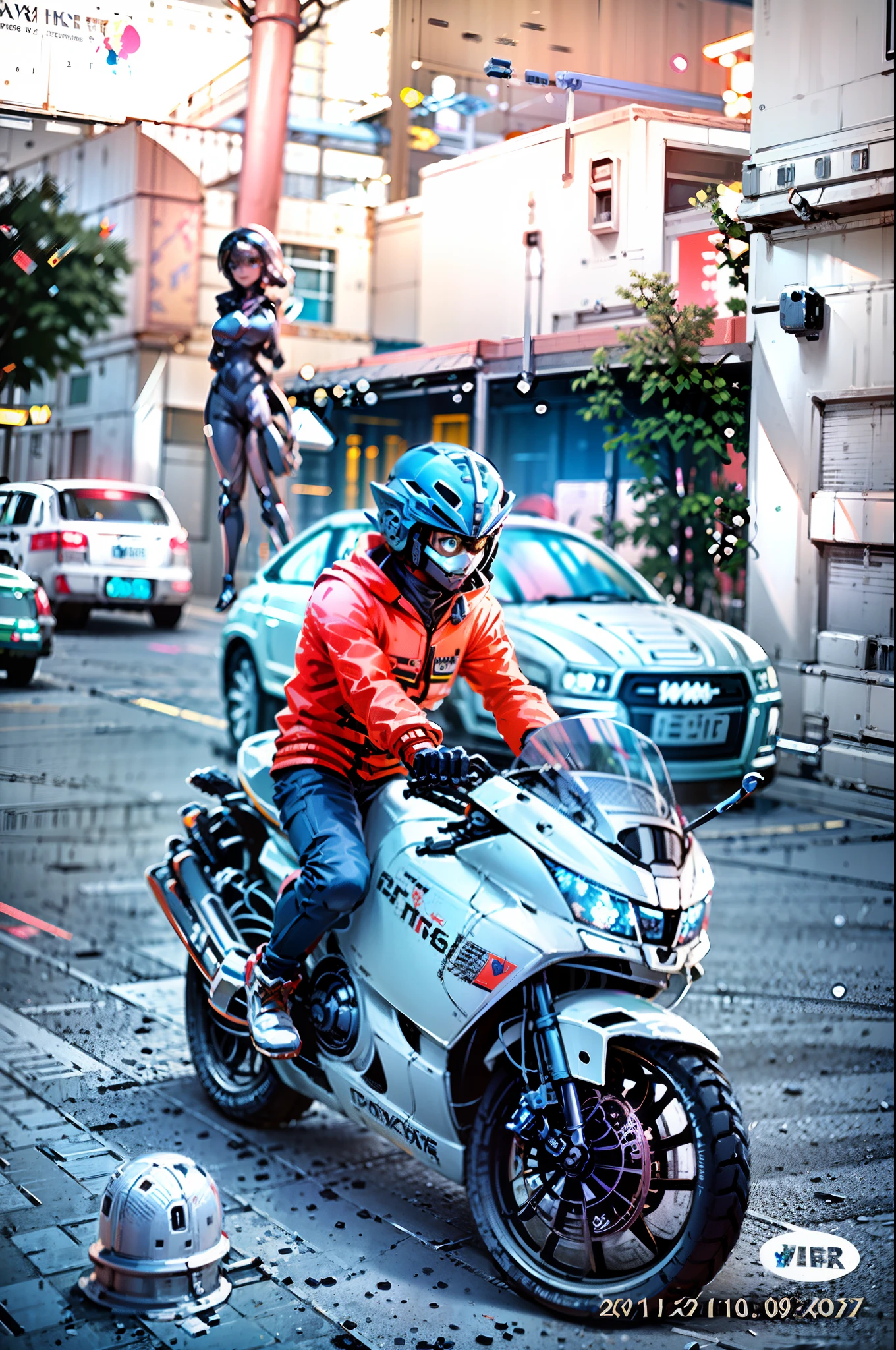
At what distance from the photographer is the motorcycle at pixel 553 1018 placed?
121 inches

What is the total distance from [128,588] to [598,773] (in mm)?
2243

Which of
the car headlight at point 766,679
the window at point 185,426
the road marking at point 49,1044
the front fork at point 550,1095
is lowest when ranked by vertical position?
the road marking at point 49,1044

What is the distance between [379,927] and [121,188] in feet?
7.95

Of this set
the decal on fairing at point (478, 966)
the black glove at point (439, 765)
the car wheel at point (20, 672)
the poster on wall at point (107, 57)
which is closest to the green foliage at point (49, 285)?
the poster on wall at point (107, 57)

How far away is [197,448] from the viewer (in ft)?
15.6

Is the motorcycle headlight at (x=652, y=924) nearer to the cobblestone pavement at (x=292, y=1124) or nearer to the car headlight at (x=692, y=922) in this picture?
the car headlight at (x=692, y=922)

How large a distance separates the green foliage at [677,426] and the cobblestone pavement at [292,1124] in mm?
994

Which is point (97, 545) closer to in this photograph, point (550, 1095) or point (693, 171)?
point (693, 171)

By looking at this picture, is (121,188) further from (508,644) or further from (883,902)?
(883,902)

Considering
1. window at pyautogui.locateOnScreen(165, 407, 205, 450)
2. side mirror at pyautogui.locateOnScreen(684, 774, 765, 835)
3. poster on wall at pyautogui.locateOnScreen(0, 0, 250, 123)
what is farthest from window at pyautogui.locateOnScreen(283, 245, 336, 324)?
side mirror at pyautogui.locateOnScreen(684, 774, 765, 835)

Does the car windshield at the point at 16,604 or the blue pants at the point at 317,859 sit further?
the car windshield at the point at 16,604

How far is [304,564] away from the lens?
16.2ft

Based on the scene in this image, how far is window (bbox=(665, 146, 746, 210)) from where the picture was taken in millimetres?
4176

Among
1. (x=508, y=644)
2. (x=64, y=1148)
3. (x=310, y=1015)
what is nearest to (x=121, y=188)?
(x=508, y=644)
